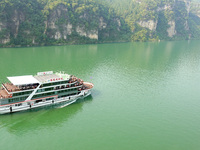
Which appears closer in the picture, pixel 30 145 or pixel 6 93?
pixel 30 145

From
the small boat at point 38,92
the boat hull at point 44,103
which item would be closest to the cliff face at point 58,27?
the small boat at point 38,92

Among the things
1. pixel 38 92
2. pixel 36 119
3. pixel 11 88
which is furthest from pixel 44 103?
pixel 11 88

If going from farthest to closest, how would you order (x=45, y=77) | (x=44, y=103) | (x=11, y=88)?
(x=45, y=77) < (x=44, y=103) < (x=11, y=88)

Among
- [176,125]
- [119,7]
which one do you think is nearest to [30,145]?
[176,125]

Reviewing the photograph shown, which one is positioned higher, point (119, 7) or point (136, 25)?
point (119, 7)

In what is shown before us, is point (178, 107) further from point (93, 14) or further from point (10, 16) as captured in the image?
point (93, 14)

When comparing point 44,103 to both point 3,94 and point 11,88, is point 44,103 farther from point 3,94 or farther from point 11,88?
point 3,94

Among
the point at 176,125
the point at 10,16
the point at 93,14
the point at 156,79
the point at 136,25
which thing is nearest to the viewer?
the point at 176,125
